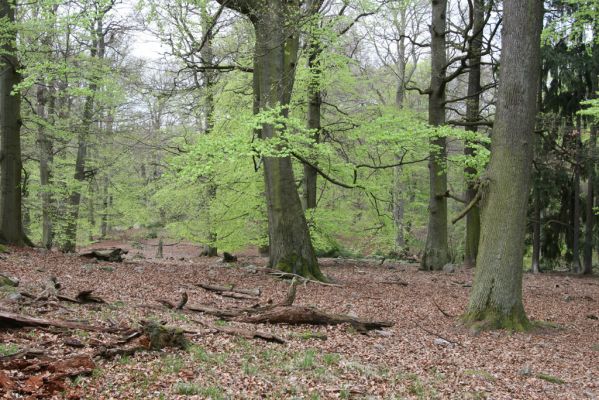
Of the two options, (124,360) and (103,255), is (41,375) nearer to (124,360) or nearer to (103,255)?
(124,360)

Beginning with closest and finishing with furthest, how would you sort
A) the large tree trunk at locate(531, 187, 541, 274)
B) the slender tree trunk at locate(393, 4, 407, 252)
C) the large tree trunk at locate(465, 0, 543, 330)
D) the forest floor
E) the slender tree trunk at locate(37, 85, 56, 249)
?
the forest floor < the large tree trunk at locate(465, 0, 543, 330) < the slender tree trunk at locate(37, 85, 56, 249) < the large tree trunk at locate(531, 187, 541, 274) < the slender tree trunk at locate(393, 4, 407, 252)

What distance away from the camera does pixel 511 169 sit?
852 cm

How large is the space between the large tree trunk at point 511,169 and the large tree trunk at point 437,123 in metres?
8.03

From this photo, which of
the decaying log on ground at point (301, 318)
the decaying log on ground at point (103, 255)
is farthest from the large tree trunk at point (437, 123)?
the decaying log on ground at point (103, 255)

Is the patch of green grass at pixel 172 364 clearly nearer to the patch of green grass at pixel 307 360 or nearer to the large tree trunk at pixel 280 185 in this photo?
the patch of green grass at pixel 307 360

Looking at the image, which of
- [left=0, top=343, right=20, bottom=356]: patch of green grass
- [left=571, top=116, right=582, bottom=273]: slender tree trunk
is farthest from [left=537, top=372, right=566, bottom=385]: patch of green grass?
[left=571, top=116, right=582, bottom=273]: slender tree trunk

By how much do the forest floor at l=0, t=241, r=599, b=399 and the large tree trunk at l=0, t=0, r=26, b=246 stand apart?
2647 millimetres

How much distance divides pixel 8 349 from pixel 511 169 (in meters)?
7.43

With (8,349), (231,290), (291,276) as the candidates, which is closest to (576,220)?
(291,276)

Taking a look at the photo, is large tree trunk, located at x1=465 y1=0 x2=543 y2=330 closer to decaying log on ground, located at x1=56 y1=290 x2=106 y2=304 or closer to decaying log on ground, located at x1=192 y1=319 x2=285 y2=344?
decaying log on ground, located at x1=192 y1=319 x2=285 y2=344

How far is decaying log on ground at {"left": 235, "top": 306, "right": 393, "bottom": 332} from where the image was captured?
25.5ft

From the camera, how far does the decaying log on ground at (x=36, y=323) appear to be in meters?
5.43

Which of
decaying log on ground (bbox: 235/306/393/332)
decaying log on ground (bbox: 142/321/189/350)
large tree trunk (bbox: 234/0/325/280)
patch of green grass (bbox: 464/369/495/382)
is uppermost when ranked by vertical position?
large tree trunk (bbox: 234/0/325/280)

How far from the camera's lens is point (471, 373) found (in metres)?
6.24
